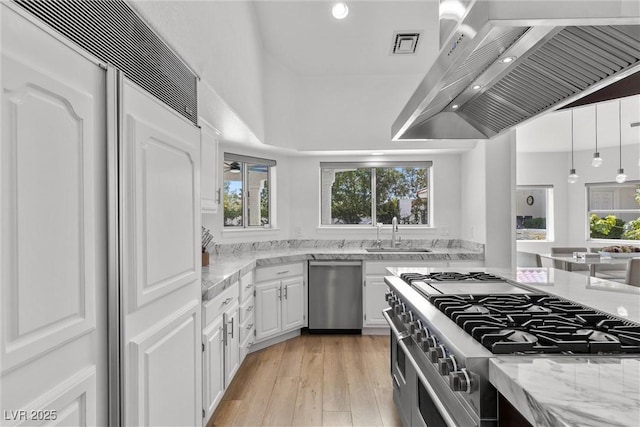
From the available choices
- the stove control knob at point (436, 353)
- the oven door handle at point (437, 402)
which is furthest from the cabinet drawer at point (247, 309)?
the stove control knob at point (436, 353)

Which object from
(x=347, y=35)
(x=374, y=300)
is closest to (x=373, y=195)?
(x=374, y=300)

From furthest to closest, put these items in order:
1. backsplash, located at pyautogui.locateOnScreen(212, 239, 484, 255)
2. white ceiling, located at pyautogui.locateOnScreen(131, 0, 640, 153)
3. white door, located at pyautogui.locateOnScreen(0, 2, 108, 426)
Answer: backsplash, located at pyautogui.locateOnScreen(212, 239, 484, 255) → white ceiling, located at pyautogui.locateOnScreen(131, 0, 640, 153) → white door, located at pyautogui.locateOnScreen(0, 2, 108, 426)

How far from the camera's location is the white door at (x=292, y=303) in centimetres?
388

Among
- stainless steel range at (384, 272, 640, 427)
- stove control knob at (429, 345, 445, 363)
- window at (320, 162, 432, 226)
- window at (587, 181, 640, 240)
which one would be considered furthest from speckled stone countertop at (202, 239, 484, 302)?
window at (587, 181, 640, 240)

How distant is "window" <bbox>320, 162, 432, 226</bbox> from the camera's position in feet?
16.3

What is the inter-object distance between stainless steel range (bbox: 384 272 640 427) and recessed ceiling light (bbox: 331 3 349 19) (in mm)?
2307

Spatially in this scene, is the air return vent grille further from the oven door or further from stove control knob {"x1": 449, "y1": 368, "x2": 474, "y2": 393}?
the oven door

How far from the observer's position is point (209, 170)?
9.47 feet

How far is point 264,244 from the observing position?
14.7ft

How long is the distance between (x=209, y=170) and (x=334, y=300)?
2025mm

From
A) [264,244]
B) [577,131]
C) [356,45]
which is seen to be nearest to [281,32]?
[356,45]

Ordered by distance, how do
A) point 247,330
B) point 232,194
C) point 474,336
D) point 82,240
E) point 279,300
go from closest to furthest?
point 82,240 → point 474,336 → point 247,330 → point 279,300 → point 232,194

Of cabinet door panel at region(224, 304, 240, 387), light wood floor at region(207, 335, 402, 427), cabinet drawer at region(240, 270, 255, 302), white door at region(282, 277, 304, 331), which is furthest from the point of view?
white door at region(282, 277, 304, 331)

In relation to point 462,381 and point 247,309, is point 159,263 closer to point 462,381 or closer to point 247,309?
point 462,381
